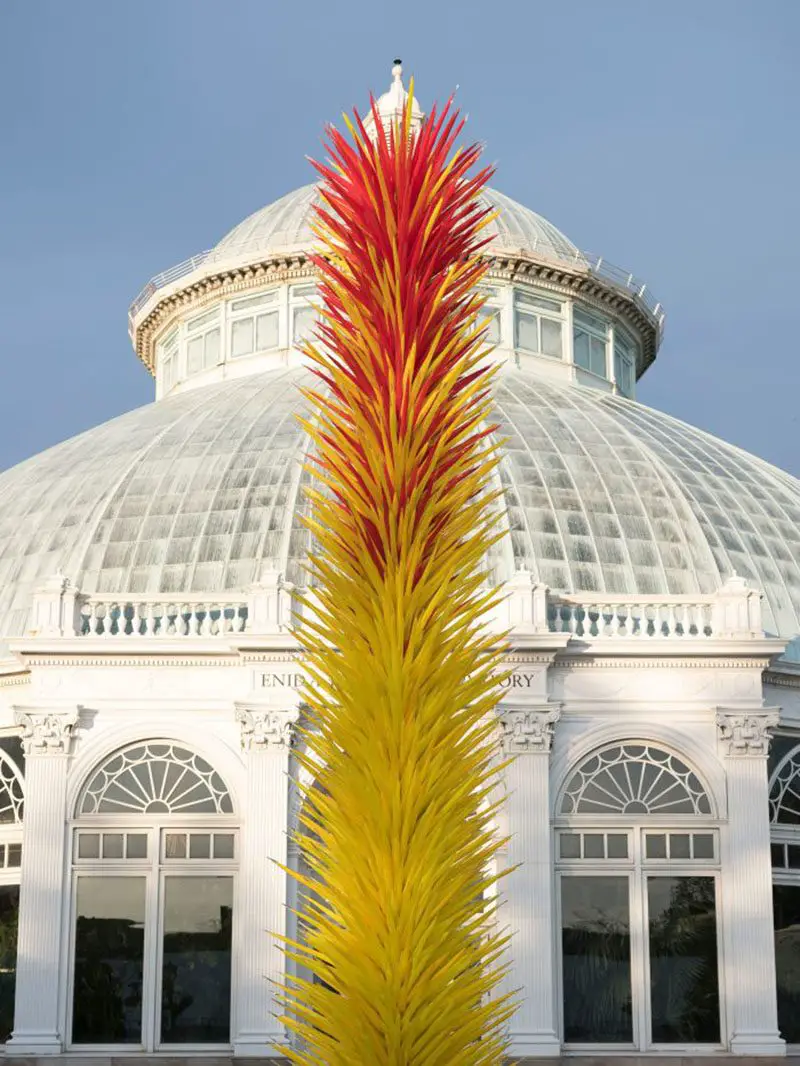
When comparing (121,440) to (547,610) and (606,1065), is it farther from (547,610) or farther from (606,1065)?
(606,1065)

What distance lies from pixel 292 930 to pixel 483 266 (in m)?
24.8

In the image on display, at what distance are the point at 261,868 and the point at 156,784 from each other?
108 inches

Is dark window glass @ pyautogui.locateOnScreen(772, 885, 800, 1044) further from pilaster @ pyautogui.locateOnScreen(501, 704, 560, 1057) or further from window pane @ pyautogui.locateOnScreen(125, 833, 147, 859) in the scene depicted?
window pane @ pyautogui.locateOnScreen(125, 833, 147, 859)

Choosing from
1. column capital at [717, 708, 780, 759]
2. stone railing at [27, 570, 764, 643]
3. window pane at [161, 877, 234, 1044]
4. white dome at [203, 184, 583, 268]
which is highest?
white dome at [203, 184, 583, 268]

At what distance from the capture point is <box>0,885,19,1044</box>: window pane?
32.3 meters

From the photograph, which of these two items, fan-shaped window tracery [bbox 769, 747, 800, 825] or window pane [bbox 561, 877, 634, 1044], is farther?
fan-shaped window tracery [bbox 769, 747, 800, 825]

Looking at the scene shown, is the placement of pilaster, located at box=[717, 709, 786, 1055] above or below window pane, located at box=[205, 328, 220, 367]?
below

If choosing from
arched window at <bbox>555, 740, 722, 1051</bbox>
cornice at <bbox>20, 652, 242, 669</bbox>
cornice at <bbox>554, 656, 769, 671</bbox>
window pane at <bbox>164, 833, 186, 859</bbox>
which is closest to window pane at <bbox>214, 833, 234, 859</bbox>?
window pane at <bbox>164, 833, 186, 859</bbox>

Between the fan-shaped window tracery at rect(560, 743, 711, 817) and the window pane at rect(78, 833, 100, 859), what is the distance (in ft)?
28.7

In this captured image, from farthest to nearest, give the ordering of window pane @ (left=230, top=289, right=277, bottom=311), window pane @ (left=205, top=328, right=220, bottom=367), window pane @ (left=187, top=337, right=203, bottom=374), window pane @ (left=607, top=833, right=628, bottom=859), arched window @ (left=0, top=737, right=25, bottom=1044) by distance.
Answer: window pane @ (left=187, top=337, right=203, bottom=374), window pane @ (left=205, top=328, right=220, bottom=367), window pane @ (left=230, top=289, right=277, bottom=311), arched window @ (left=0, top=737, right=25, bottom=1044), window pane @ (left=607, top=833, right=628, bottom=859)

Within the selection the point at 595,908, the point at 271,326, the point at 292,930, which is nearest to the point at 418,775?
the point at 292,930

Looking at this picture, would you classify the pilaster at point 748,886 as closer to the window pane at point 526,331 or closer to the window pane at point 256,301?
the window pane at point 526,331

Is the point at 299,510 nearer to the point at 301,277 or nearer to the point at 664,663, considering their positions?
the point at 664,663

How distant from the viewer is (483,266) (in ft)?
21.6
